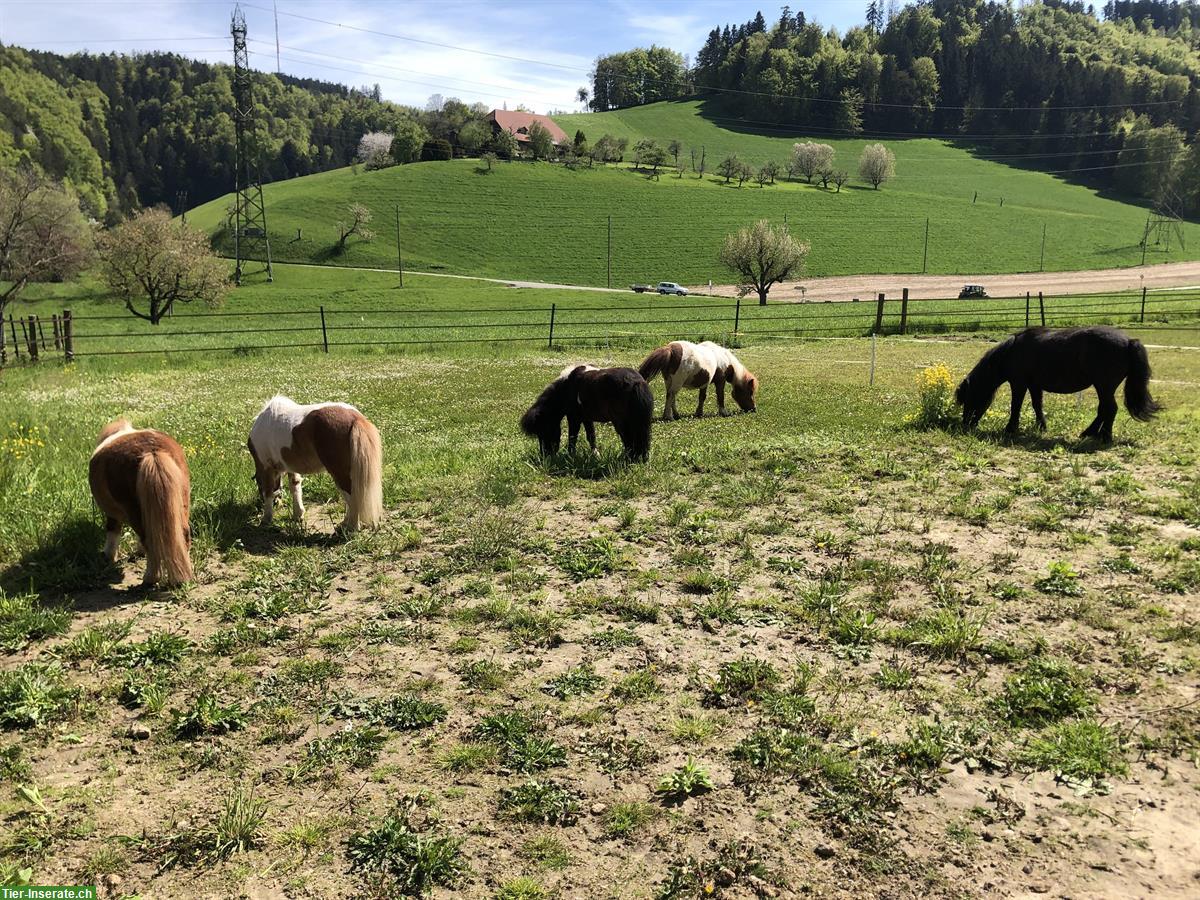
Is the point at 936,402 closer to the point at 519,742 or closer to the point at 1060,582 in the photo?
the point at 1060,582

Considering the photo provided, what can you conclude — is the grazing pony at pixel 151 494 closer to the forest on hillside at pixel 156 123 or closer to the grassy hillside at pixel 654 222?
the grassy hillside at pixel 654 222

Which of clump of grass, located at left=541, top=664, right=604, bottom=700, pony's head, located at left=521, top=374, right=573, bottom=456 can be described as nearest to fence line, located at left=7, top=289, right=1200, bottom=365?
pony's head, located at left=521, top=374, right=573, bottom=456

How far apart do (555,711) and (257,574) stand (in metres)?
3.46

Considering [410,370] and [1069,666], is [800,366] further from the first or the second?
[1069,666]

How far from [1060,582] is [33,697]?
292 inches

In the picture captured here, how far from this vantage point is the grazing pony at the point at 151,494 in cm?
543

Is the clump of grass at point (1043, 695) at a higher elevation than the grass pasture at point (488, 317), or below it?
below

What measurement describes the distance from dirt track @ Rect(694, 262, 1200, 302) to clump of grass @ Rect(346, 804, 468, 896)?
59.2 meters

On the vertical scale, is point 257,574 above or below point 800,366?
below

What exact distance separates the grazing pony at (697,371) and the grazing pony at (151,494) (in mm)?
7879

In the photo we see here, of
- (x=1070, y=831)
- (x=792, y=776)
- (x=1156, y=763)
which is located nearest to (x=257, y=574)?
(x=792, y=776)

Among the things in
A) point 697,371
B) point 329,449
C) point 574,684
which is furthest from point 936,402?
point 329,449

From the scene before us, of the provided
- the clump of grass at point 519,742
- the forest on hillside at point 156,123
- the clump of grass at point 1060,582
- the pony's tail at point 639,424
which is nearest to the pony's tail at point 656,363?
the pony's tail at point 639,424

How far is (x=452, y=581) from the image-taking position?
236 inches
